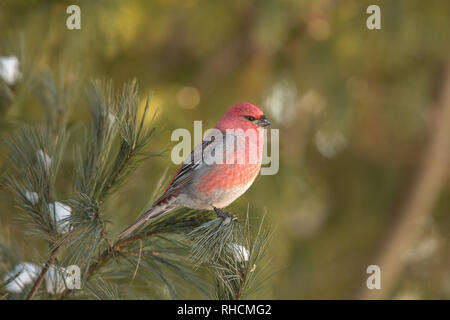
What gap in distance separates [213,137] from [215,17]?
8.33 ft

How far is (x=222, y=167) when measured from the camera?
2.07 meters

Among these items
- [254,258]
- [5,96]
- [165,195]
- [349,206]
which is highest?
[5,96]

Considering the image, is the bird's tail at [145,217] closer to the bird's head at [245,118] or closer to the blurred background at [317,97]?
the bird's head at [245,118]

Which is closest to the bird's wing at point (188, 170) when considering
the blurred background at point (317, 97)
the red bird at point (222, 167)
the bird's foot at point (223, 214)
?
the red bird at point (222, 167)

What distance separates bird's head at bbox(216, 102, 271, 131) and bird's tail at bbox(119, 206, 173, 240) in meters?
0.43

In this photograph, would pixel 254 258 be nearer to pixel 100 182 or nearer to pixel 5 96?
pixel 100 182

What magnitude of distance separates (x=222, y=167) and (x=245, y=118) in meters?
0.22

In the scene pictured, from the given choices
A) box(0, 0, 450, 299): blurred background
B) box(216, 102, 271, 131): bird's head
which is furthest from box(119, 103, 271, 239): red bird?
box(0, 0, 450, 299): blurred background

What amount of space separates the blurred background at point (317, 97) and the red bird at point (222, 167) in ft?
2.96

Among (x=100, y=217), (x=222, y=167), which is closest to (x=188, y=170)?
(x=222, y=167)

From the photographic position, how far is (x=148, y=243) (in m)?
1.93

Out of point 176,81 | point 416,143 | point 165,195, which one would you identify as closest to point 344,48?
point 176,81
